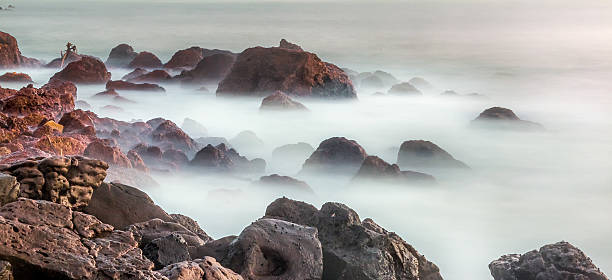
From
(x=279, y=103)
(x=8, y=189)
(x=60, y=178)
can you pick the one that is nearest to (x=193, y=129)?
(x=279, y=103)

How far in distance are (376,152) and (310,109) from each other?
78.5 inches

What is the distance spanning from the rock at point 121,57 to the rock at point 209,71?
6.06 meters

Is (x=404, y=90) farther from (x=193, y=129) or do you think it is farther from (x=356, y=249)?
(x=356, y=249)

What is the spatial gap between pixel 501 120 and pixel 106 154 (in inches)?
438

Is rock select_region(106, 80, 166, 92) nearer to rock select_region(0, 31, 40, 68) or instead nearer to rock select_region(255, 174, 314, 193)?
rock select_region(0, 31, 40, 68)

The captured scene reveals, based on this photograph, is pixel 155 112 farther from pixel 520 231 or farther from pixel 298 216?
pixel 298 216

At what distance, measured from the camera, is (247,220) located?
28.4ft

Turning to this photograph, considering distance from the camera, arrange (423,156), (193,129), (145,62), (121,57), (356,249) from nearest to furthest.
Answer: (356,249) < (423,156) < (193,129) < (145,62) < (121,57)

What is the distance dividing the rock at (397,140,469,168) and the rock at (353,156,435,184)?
4.71 ft

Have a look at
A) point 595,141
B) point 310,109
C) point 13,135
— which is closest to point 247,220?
point 13,135

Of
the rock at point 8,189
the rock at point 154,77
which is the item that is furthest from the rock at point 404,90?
the rock at point 8,189

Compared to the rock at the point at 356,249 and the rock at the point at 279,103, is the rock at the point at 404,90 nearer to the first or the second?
the rock at the point at 279,103

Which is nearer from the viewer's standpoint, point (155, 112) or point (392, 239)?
point (392, 239)

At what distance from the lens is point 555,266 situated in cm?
510
